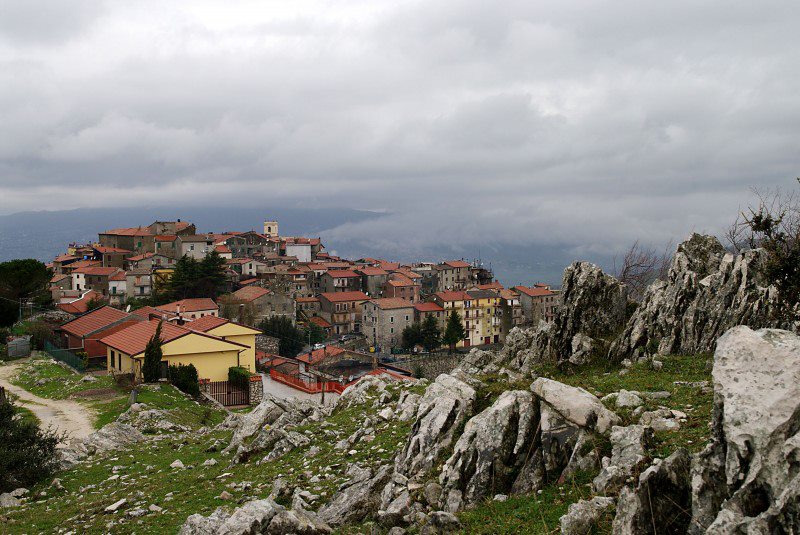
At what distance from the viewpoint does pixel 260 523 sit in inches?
417

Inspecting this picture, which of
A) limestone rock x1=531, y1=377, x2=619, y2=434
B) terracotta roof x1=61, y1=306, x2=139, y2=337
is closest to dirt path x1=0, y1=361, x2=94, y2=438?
terracotta roof x1=61, y1=306, x2=139, y2=337

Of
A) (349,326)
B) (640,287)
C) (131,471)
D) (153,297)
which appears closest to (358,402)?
(131,471)

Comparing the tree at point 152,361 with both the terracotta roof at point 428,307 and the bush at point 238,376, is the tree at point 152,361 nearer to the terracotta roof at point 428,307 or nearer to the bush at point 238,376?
the bush at point 238,376

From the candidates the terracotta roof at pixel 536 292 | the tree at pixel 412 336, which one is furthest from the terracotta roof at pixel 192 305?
the terracotta roof at pixel 536 292

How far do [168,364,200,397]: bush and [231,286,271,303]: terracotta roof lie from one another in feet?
210

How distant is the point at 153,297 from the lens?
89.6 meters

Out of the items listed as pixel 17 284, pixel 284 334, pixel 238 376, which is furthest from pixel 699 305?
pixel 284 334

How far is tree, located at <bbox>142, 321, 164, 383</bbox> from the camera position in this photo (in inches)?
1394

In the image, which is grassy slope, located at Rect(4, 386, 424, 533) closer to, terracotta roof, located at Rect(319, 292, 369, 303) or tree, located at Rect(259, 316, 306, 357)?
tree, located at Rect(259, 316, 306, 357)

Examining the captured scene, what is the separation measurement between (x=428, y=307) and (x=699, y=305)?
10459 centimetres

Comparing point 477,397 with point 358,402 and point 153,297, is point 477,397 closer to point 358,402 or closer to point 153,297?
point 358,402

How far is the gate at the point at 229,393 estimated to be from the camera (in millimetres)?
36781

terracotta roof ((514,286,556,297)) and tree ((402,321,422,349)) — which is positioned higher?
terracotta roof ((514,286,556,297))

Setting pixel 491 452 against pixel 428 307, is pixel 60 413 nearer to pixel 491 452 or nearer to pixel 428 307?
pixel 491 452
